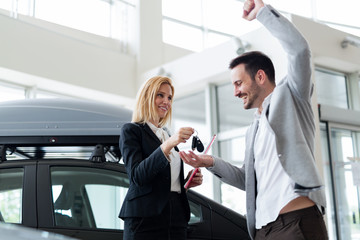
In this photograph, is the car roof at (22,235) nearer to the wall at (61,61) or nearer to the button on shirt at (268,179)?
the button on shirt at (268,179)

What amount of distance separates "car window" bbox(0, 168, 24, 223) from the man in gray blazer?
1318 mm

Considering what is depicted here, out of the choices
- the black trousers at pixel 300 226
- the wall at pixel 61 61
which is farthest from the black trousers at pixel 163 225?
the wall at pixel 61 61

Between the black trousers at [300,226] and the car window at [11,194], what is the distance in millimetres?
1668

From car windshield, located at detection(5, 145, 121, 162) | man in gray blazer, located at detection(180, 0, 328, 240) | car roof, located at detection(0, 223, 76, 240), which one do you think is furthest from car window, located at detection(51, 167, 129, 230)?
car roof, located at detection(0, 223, 76, 240)

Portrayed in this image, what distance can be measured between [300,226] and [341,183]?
4974 millimetres

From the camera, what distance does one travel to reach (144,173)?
2.12 m

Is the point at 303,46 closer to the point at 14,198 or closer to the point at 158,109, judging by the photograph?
the point at 158,109

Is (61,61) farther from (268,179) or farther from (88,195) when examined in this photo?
(268,179)

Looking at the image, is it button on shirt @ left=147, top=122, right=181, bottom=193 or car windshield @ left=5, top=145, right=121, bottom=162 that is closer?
button on shirt @ left=147, top=122, right=181, bottom=193

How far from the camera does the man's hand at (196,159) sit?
2.10m

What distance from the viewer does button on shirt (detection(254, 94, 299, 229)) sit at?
1.86m

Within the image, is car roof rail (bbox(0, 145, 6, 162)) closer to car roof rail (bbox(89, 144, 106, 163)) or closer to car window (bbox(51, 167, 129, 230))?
car window (bbox(51, 167, 129, 230))

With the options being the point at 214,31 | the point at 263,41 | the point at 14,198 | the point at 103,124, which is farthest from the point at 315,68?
the point at 14,198

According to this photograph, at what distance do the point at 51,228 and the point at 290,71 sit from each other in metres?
1.73
